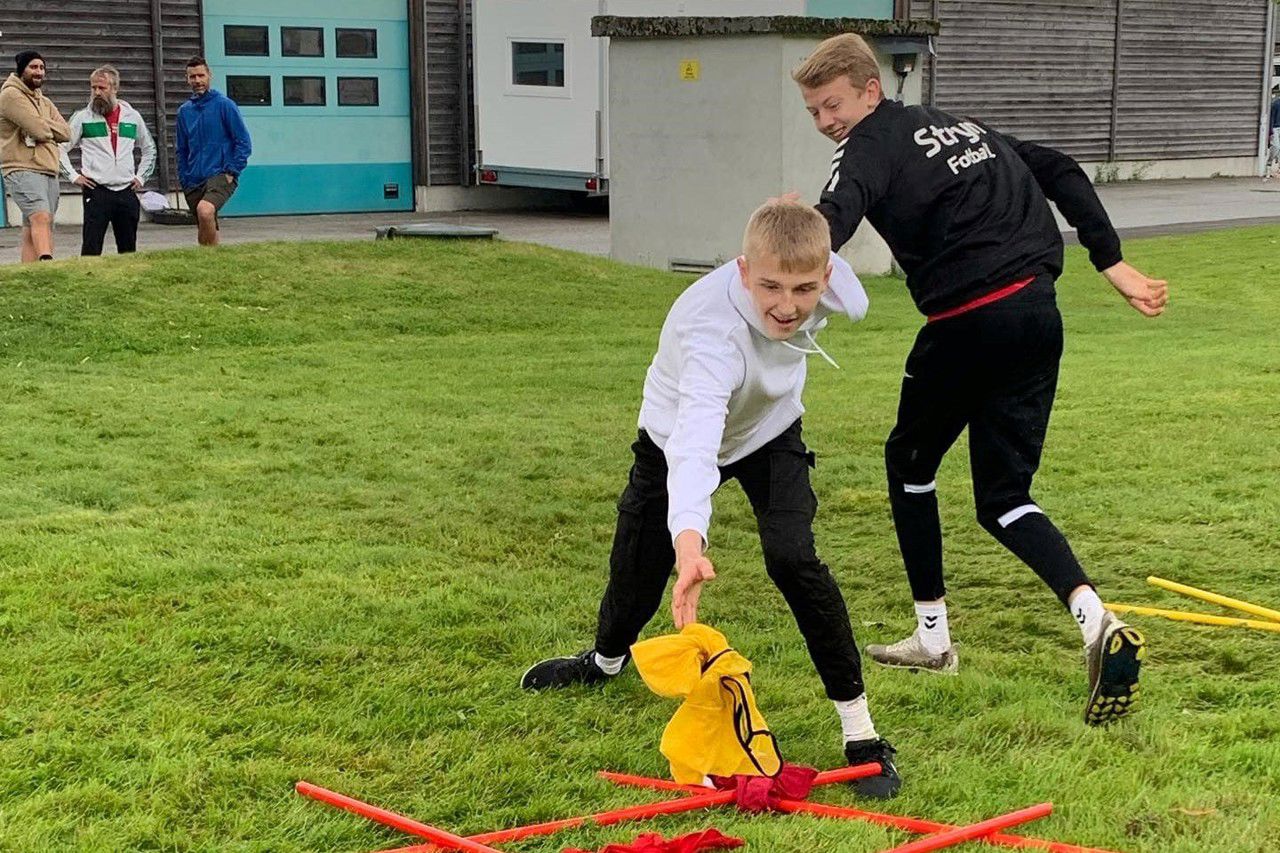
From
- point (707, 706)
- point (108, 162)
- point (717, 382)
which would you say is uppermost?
point (108, 162)

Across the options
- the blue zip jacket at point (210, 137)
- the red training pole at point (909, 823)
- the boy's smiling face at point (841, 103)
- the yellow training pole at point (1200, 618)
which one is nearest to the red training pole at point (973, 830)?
the red training pole at point (909, 823)

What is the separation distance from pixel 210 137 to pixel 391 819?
10.9 metres

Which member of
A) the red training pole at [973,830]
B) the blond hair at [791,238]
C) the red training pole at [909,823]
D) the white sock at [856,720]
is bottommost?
the red training pole at [909,823]

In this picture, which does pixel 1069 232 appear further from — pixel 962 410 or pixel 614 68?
pixel 962 410

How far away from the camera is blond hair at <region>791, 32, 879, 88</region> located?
428cm

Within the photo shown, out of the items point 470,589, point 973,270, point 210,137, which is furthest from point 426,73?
point 973,270

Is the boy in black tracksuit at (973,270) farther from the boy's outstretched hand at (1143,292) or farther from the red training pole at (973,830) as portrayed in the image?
the red training pole at (973,830)

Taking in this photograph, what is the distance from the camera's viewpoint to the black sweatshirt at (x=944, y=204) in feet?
14.1

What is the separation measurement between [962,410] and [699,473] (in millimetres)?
1252

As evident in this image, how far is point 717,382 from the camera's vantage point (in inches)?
142

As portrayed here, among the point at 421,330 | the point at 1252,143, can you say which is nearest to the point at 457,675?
the point at 421,330

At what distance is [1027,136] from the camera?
28.8 meters

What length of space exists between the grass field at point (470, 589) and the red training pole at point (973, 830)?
6cm

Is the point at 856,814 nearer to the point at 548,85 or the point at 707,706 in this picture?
the point at 707,706
